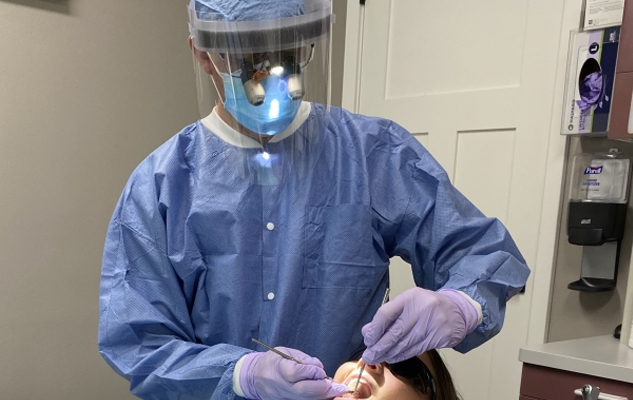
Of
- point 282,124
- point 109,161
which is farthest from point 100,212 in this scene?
point 282,124

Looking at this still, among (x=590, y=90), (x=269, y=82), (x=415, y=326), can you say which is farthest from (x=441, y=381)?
(x=590, y=90)

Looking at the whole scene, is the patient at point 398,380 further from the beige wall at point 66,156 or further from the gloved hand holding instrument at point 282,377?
the beige wall at point 66,156

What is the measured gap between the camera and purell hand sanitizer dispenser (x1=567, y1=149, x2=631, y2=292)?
5.83 feet

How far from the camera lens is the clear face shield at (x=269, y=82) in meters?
0.95

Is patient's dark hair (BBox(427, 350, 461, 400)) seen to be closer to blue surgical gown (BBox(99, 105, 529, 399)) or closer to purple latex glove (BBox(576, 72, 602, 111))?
blue surgical gown (BBox(99, 105, 529, 399))

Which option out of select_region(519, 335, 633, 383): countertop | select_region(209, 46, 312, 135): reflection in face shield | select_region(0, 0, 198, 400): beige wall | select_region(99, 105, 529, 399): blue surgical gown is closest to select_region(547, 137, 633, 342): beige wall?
select_region(519, 335, 633, 383): countertop

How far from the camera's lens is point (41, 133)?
6.64ft

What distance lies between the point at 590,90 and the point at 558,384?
983mm

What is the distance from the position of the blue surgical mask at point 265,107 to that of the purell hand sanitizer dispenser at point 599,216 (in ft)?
4.01

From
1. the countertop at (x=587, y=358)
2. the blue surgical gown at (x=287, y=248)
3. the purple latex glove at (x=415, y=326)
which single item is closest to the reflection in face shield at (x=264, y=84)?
the blue surgical gown at (x=287, y=248)

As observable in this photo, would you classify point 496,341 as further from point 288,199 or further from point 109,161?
point 109,161

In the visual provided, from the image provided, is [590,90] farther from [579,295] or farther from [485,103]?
[579,295]

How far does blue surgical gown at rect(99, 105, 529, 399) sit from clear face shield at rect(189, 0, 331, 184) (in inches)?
1.4

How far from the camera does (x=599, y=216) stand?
1.79 metres
